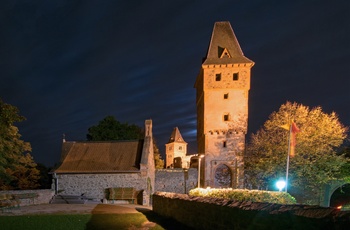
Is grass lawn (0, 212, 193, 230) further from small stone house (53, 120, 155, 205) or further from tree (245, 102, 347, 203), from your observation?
tree (245, 102, 347, 203)

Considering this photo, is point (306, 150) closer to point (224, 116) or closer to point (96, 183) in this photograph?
point (224, 116)

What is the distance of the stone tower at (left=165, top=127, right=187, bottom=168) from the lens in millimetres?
68125

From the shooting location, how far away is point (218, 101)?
3625cm

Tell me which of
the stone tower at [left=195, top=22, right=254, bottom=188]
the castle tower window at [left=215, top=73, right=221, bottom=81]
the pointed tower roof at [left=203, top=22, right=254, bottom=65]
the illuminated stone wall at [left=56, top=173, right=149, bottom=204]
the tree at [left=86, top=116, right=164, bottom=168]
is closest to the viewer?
the illuminated stone wall at [left=56, top=173, right=149, bottom=204]

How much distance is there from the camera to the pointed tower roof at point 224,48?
36562mm

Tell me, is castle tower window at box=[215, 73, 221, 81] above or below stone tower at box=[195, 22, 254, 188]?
above

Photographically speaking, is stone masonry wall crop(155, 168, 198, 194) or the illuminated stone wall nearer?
the illuminated stone wall

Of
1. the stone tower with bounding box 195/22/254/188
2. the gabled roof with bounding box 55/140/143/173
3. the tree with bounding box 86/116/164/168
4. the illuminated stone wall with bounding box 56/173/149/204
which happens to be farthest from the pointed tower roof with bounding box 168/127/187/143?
the illuminated stone wall with bounding box 56/173/149/204

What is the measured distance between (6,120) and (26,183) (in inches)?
302

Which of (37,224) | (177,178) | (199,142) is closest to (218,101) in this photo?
(199,142)

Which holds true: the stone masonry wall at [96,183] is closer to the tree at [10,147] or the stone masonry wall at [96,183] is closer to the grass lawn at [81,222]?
the tree at [10,147]

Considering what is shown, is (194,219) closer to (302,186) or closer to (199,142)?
(302,186)

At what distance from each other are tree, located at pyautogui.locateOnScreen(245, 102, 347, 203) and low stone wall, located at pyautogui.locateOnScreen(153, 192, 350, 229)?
19.9 metres

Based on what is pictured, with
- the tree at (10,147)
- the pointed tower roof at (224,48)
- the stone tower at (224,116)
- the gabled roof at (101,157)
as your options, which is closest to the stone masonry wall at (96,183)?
the gabled roof at (101,157)
